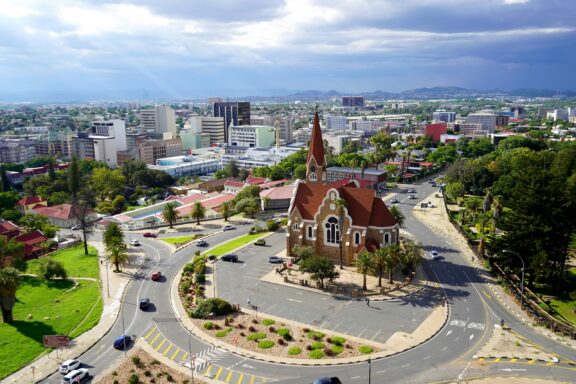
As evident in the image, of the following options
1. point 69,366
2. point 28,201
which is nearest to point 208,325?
point 69,366

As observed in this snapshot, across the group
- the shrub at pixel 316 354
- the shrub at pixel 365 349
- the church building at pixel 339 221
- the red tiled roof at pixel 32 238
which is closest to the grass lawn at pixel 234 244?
the church building at pixel 339 221

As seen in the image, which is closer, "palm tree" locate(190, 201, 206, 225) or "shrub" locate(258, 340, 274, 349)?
"shrub" locate(258, 340, 274, 349)

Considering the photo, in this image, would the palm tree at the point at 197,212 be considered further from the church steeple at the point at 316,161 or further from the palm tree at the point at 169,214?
the church steeple at the point at 316,161

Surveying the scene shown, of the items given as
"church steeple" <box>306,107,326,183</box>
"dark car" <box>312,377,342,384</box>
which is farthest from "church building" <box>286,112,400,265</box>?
"dark car" <box>312,377,342,384</box>

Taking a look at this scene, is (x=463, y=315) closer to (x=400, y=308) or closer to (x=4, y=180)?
(x=400, y=308)

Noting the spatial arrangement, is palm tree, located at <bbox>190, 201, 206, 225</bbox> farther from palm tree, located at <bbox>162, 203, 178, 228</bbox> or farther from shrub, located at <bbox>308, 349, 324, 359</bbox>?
shrub, located at <bbox>308, 349, 324, 359</bbox>

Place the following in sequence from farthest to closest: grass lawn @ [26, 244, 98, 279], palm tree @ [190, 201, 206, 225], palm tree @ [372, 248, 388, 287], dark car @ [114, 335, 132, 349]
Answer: palm tree @ [190, 201, 206, 225] < grass lawn @ [26, 244, 98, 279] < palm tree @ [372, 248, 388, 287] < dark car @ [114, 335, 132, 349]
